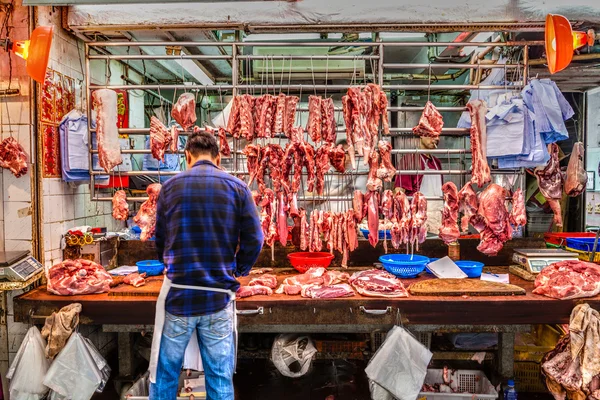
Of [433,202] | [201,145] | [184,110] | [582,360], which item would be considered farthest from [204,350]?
[433,202]

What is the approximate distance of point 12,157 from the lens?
4.44m

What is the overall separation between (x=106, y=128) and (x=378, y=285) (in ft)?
10.9

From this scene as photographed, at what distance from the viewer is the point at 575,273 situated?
427 centimetres

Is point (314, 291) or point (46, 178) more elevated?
point (46, 178)

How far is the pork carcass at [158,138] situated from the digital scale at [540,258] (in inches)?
161

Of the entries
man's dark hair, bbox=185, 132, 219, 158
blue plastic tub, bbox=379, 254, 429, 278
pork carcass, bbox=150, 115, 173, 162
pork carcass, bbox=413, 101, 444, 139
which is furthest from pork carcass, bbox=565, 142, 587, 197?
pork carcass, bbox=150, 115, 173, 162

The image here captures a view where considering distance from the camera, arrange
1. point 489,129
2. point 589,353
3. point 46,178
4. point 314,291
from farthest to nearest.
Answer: point 489,129 → point 46,178 → point 314,291 → point 589,353

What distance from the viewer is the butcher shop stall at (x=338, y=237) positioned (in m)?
4.05

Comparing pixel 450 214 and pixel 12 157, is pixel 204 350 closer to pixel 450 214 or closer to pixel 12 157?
pixel 12 157

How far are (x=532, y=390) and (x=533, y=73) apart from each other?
4.00m

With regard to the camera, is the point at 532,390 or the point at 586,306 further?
the point at 532,390

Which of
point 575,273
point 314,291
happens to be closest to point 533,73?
point 575,273

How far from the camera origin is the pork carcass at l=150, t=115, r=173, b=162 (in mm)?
5066

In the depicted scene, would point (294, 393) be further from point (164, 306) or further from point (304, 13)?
point (304, 13)
